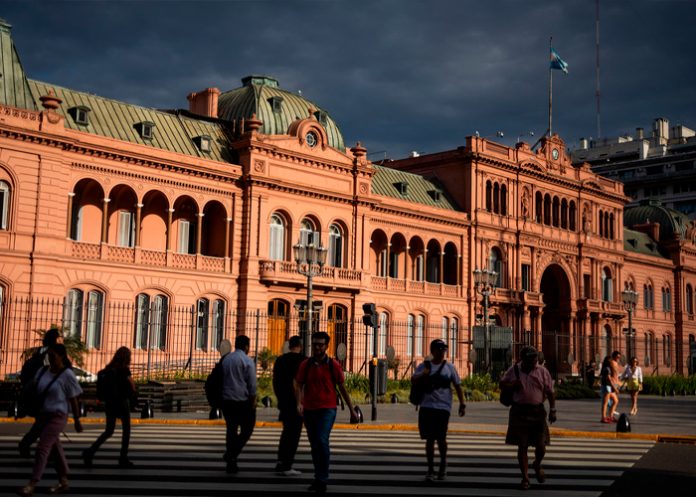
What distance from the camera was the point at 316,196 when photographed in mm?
47594

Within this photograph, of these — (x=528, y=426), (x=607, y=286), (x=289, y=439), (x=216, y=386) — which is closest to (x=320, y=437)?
(x=289, y=439)

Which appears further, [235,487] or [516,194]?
[516,194]

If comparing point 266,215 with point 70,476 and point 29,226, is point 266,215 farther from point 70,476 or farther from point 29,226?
point 70,476

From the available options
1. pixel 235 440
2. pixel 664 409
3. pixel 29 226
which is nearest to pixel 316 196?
pixel 29 226

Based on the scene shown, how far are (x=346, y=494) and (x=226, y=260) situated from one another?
32814mm

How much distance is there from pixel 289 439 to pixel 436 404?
7.22 feet

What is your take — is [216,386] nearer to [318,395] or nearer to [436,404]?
[318,395]

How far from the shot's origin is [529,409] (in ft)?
42.8

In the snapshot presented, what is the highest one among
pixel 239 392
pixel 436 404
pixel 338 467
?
pixel 239 392

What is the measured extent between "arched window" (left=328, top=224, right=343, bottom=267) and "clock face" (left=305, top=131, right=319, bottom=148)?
15.0 feet

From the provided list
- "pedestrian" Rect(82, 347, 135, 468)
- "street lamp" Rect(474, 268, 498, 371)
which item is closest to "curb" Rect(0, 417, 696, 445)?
"pedestrian" Rect(82, 347, 135, 468)

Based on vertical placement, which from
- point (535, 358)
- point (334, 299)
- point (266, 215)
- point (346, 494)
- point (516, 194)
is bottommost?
point (346, 494)

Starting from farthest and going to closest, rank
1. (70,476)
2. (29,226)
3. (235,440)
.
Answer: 1. (29,226)
2. (235,440)
3. (70,476)

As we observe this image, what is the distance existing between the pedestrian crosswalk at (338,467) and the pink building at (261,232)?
488 inches
